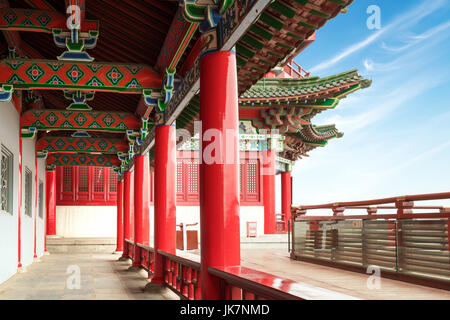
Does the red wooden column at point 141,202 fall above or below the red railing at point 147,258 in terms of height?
above

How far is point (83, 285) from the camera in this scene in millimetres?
8586

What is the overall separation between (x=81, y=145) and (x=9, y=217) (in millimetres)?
4772

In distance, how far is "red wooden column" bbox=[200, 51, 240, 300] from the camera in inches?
183

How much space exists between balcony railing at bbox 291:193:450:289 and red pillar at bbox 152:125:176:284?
316 cm

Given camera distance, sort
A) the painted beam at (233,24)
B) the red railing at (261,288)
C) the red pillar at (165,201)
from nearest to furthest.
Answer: the red railing at (261,288)
the painted beam at (233,24)
the red pillar at (165,201)

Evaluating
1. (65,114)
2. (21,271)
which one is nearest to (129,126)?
(65,114)

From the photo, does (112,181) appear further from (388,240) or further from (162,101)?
(388,240)

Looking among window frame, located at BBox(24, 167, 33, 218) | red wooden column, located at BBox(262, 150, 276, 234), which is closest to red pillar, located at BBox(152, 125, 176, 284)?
window frame, located at BBox(24, 167, 33, 218)

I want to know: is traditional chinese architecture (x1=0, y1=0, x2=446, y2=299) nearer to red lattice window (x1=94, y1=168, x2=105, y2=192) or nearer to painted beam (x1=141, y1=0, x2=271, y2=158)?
painted beam (x1=141, y1=0, x2=271, y2=158)

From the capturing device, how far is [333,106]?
51.5 feet

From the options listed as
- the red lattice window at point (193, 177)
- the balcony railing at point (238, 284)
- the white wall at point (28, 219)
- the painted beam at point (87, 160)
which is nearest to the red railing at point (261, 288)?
the balcony railing at point (238, 284)

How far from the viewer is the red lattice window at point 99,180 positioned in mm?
20641

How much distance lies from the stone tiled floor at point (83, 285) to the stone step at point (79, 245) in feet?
21.7

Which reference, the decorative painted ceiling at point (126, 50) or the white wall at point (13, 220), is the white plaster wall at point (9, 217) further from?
the decorative painted ceiling at point (126, 50)
